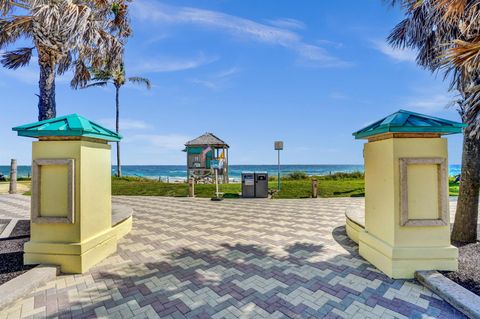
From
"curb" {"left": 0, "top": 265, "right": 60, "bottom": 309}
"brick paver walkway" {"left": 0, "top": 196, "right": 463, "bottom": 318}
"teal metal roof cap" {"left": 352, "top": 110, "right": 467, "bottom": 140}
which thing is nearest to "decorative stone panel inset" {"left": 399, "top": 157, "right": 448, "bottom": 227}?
"teal metal roof cap" {"left": 352, "top": 110, "right": 467, "bottom": 140}

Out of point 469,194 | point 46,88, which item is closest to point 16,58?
point 46,88

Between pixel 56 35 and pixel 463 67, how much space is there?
8.36m

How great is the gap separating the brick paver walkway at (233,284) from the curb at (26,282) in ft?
0.31

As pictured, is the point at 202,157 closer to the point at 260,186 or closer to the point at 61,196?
the point at 260,186

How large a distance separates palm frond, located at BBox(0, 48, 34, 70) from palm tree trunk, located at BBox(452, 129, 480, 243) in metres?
11.5

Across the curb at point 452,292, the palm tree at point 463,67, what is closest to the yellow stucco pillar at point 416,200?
the curb at point 452,292

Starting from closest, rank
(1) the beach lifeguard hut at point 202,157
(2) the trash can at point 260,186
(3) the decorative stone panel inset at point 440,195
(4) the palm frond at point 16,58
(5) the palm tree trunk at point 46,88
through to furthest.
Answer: (3) the decorative stone panel inset at point 440,195, (5) the palm tree trunk at point 46,88, (4) the palm frond at point 16,58, (2) the trash can at point 260,186, (1) the beach lifeguard hut at point 202,157

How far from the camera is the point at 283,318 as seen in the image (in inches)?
96.7

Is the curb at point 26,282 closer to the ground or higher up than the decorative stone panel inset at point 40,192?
closer to the ground

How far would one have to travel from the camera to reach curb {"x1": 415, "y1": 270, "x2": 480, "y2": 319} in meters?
2.44

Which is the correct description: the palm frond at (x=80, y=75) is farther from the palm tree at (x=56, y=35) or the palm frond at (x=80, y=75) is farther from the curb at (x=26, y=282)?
the curb at (x=26, y=282)

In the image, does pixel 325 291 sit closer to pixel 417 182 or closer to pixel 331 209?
pixel 417 182

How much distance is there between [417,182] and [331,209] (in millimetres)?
5220

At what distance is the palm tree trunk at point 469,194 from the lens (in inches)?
173
